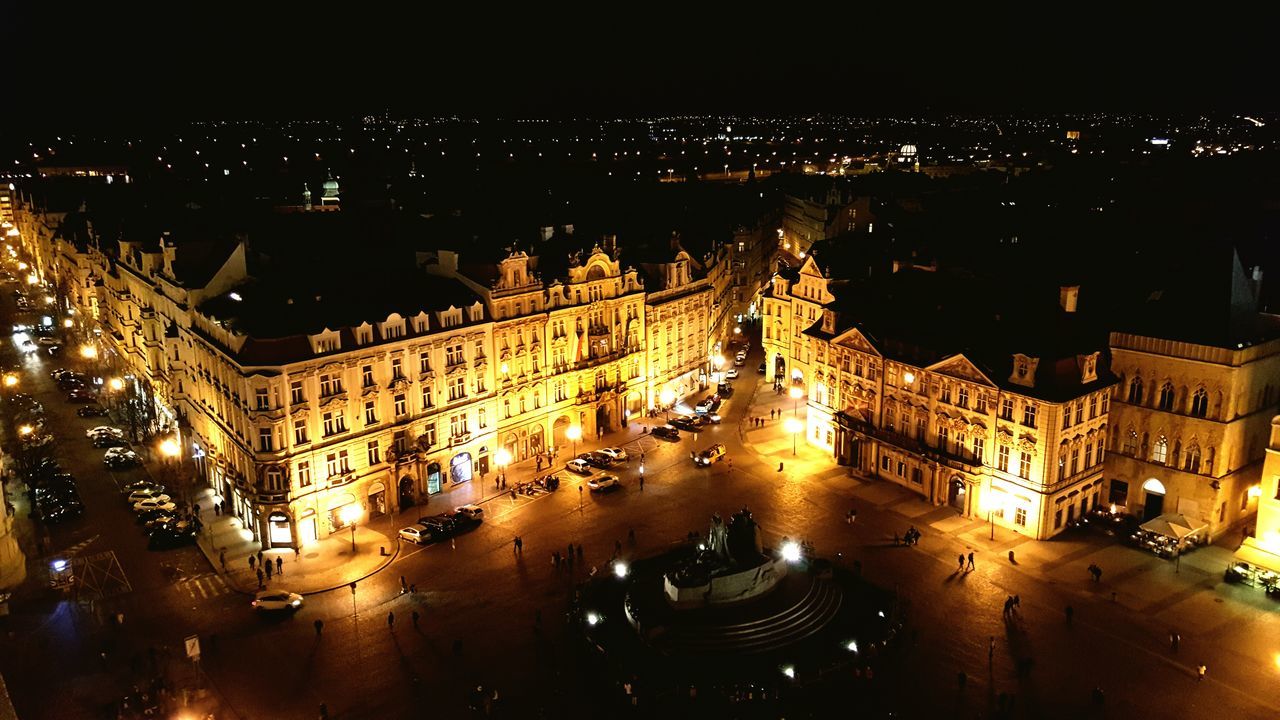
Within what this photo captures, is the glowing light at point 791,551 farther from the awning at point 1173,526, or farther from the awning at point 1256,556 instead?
the awning at point 1256,556

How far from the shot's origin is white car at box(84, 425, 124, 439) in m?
80.1

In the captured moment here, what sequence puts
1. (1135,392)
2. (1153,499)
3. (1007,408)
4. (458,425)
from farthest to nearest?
(458,425), (1153,499), (1135,392), (1007,408)

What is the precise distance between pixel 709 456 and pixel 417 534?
2526 centimetres

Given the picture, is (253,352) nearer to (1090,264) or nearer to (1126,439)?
(1126,439)

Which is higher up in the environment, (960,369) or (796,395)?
(960,369)

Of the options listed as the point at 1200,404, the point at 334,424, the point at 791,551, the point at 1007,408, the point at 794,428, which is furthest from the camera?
the point at 794,428

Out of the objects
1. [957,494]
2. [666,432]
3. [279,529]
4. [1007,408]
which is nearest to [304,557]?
[279,529]

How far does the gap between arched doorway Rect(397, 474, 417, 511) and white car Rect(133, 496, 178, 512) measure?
15764 millimetres

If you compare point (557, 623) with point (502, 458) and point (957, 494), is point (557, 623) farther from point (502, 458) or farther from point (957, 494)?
point (957, 494)

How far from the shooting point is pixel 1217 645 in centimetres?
Answer: 4856

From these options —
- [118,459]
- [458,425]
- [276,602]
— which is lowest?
[276,602]

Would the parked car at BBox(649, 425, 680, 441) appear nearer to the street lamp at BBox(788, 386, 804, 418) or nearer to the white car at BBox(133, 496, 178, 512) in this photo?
the street lamp at BBox(788, 386, 804, 418)

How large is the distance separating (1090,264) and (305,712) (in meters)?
68.5

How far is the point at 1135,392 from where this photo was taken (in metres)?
63.7
